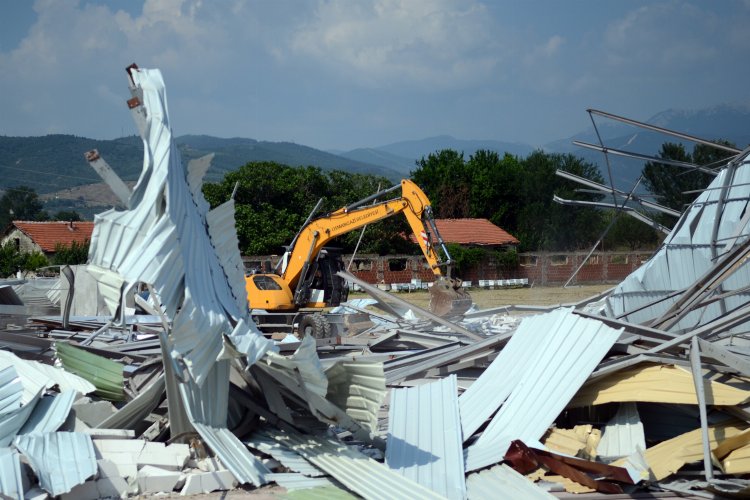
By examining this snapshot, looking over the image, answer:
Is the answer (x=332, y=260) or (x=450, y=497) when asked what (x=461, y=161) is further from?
(x=450, y=497)

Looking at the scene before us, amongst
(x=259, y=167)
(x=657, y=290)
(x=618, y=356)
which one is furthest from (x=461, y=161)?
(x=618, y=356)

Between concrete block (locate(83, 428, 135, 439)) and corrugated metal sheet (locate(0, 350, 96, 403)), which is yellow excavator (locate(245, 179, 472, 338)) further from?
concrete block (locate(83, 428, 135, 439))

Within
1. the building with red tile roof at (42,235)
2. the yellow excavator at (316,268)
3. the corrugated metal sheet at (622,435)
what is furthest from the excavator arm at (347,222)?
the building with red tile roof at (42,235)

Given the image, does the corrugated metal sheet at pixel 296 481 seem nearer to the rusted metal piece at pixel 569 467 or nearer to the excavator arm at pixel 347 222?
the rusted metal piece at pixel 569 467

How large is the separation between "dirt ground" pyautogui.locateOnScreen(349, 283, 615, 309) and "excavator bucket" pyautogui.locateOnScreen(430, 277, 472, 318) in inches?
475

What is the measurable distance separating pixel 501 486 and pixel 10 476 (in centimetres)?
360

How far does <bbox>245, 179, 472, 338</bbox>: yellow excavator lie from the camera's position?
19250 millimetres

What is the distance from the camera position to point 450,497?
255 inches

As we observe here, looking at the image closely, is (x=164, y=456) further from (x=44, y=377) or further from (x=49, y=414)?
(x=44, y=377)

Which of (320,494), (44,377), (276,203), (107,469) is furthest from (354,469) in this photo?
(276,203)

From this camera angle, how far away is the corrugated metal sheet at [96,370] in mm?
8953

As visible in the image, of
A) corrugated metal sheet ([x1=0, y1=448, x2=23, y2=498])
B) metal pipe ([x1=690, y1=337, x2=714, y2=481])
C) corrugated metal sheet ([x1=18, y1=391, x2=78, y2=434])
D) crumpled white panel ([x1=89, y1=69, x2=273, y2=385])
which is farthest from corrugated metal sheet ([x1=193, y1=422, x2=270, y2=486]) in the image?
metal pipe ([x1=690, y1=337, x2=714, y2=481])

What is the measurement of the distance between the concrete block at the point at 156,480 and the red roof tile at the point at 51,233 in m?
53.1

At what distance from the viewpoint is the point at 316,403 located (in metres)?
6.97
